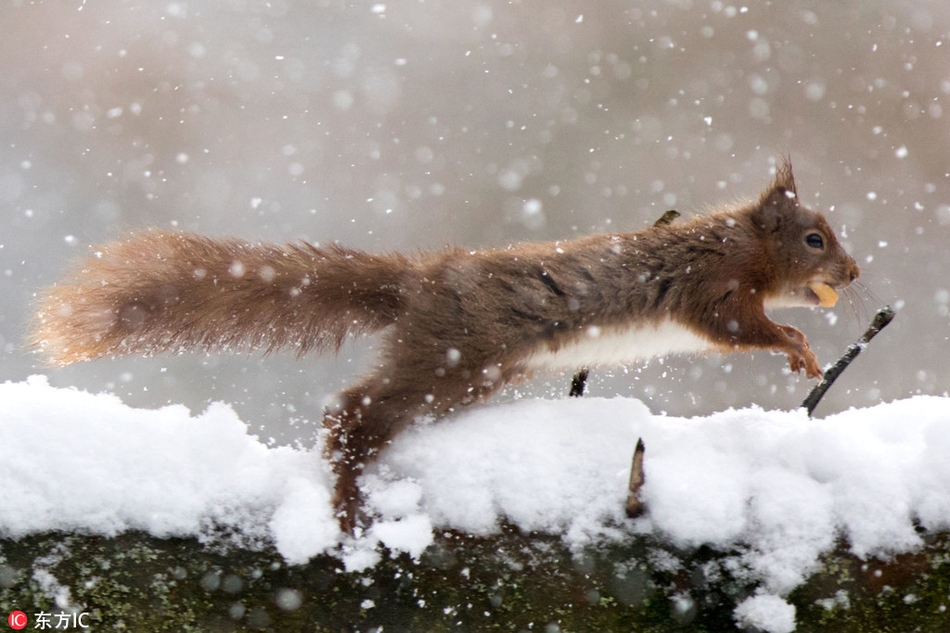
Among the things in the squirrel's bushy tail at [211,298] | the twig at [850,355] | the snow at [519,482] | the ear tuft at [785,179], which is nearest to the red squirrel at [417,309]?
the squirrel's bushy tail at [211,298]

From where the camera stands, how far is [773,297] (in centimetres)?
256

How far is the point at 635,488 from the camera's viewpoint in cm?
138

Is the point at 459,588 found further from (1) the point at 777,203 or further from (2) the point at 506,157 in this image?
(2) the point at 506,157

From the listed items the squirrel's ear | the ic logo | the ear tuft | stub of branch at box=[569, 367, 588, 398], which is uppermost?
the ear tuft

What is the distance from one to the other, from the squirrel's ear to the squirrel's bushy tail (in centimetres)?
117

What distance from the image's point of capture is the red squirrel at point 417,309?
181 cm

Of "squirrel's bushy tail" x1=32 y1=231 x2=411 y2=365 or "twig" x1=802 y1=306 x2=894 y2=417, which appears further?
"squirrel's bushy tail" x1=32 y1=231 x2=411 y2=365

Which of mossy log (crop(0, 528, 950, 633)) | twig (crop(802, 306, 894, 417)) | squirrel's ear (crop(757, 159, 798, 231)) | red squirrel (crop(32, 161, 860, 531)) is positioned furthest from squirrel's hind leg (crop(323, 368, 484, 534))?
squirrel's ear (crop(757, 159, 798, 231))

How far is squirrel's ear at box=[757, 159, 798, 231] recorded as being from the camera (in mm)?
2572

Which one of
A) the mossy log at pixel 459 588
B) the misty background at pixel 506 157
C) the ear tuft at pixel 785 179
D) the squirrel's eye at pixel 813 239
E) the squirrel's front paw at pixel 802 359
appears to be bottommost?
the mossy log at pixel 459 588

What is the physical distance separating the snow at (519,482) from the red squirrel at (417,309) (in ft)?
0.47

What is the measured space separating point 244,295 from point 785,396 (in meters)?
3.82

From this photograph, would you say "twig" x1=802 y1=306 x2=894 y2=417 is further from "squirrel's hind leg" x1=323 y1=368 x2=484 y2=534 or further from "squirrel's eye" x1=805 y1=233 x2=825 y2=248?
"squirrel's eye" x1=805 y1=233 x2=825 y2=248

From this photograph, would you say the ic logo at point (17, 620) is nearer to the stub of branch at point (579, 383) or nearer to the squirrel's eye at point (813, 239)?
the stub of branch at point (579, 383)
